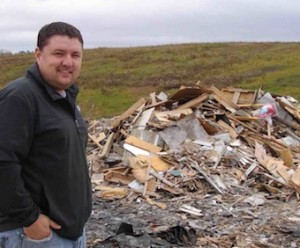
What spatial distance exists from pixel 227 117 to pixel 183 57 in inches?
1097

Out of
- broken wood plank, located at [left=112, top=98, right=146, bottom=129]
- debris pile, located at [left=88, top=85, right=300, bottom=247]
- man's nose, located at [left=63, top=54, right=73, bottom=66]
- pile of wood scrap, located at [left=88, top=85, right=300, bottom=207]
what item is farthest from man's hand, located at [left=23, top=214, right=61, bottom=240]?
broken wood plank, located at [left=112, top=98, right=146, bottom=129]

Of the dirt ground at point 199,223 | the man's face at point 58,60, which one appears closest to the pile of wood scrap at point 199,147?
the dirt ground at point 199,223

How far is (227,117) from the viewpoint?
10.7 metres

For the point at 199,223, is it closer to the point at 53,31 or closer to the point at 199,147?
the point at 199,147

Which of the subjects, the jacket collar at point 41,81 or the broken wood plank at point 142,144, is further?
the broken wood plank at point 142,144

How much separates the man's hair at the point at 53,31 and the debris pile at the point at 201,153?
13.7 feet

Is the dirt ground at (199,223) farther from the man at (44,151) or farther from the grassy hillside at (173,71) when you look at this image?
the grassy hillside at (173,71)

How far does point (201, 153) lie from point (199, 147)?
0.20 metres

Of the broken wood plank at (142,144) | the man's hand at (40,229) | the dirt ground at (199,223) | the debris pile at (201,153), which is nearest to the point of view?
the man's hand at (40,229)

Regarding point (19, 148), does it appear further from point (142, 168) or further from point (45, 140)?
point (142, 168)

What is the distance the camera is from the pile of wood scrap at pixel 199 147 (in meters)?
8.62

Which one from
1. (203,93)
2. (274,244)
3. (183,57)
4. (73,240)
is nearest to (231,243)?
(274,244)

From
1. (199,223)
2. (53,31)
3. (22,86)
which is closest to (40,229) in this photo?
(22,86)

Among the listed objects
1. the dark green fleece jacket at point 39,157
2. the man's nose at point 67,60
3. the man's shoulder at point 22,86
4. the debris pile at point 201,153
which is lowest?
the debris pile at point 201,153
